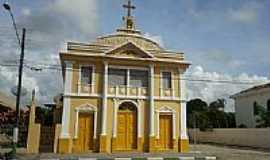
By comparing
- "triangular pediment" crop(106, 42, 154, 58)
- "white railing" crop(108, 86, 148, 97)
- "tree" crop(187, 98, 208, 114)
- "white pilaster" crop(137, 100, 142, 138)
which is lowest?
"white pilaster" crop(137, 100, 142, 138)

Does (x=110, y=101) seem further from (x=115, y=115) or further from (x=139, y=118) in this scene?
(x=139, y=118)

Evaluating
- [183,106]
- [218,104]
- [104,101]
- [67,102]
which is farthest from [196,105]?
[67,102]

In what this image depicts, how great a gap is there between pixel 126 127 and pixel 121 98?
2018mm

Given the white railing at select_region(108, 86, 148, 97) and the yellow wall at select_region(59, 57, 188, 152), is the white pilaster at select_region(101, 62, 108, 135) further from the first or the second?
the white railing at select_region(108, 86, 148, 97)

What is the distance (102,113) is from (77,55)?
4269 millimetres

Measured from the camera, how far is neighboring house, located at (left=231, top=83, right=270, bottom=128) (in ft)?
123

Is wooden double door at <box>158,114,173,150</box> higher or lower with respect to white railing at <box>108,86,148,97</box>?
lower

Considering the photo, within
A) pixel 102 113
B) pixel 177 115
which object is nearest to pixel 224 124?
pixel 177 115

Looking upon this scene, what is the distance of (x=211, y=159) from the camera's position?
18203 millimetres

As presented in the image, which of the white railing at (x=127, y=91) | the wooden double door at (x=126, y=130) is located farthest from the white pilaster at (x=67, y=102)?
the wooden double door at (x=126, y=130)

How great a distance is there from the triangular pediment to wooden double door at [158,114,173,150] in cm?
449

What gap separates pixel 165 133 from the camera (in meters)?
23.6

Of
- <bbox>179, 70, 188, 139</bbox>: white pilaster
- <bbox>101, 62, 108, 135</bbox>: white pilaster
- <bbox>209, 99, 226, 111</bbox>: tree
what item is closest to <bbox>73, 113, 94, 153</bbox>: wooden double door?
<bbox>101, 62, 108, 135</bbox>: white pilaster

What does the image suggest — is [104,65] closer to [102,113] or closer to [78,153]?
[102,113]
